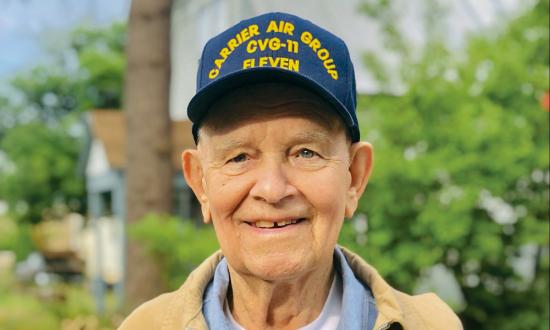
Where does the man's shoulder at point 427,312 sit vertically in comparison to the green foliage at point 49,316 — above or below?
above

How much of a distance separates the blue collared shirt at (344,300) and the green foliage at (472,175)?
13.6 ft

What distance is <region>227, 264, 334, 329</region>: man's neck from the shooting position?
83.8 inches

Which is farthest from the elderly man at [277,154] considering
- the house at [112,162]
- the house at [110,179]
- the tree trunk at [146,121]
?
the house at [112,162]

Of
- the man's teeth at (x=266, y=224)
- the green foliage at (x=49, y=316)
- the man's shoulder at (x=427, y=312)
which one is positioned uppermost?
the man's teeth at (x=266, y=224)

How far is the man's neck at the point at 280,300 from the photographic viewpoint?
6.98ft

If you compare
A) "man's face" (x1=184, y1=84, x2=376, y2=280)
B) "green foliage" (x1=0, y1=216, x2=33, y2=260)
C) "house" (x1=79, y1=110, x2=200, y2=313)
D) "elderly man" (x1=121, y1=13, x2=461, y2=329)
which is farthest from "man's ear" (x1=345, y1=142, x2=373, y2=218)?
"green foliage" (x1=0, y1=216, x2=33, y2=260)

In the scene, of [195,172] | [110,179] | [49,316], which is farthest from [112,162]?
[195,172]

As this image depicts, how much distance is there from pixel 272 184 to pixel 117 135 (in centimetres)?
1224

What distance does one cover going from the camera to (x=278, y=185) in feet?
6.33

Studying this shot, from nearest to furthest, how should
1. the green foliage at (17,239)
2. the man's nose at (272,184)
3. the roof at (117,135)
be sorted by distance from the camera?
the man's nose at (272,184), the roof at (117,135), the green foliage at (17,239)

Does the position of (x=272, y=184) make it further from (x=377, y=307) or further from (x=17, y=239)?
(x=17, y=239)

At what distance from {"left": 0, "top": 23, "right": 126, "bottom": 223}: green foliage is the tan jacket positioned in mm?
20340

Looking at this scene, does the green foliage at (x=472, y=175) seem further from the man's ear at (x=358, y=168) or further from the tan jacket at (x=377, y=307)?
the man's ear at (x=358, y=168)

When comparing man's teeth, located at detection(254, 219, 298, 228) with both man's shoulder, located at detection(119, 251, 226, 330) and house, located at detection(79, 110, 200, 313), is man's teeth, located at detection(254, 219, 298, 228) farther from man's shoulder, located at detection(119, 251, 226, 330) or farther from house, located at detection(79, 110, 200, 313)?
house, located at detection(79, 110, 200, 313)
